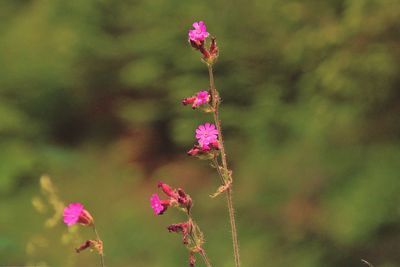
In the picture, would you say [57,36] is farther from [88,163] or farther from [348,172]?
[348,172]

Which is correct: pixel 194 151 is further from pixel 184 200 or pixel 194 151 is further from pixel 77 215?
pixel 77 215

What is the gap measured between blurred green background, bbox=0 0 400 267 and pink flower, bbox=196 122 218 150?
1444 mm

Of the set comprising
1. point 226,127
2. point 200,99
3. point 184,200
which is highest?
point 226,127

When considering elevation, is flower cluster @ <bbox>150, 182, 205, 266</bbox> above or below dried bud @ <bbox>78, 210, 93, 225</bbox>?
below

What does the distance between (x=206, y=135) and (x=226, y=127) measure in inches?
107

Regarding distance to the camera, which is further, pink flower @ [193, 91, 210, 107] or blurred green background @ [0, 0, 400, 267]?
blurred green background @ [0, 0, 400, 267]

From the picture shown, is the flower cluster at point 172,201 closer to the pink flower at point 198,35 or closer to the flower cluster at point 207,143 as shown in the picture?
the flower cluster at point 207,143

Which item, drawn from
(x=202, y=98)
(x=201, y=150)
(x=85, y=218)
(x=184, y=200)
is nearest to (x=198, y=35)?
(x=202, y=98)

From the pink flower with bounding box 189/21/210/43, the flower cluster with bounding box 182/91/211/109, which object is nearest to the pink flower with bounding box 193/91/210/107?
the flower cluster with bounding box 182/91/211/109

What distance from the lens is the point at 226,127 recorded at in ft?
15.0

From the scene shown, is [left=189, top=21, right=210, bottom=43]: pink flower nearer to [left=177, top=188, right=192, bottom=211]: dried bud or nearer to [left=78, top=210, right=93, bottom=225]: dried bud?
[left=177, top=188, right=192, bottom=211]: dried bud

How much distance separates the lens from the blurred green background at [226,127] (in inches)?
152

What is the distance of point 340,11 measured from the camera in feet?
13.4

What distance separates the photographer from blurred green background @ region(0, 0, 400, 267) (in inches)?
152
